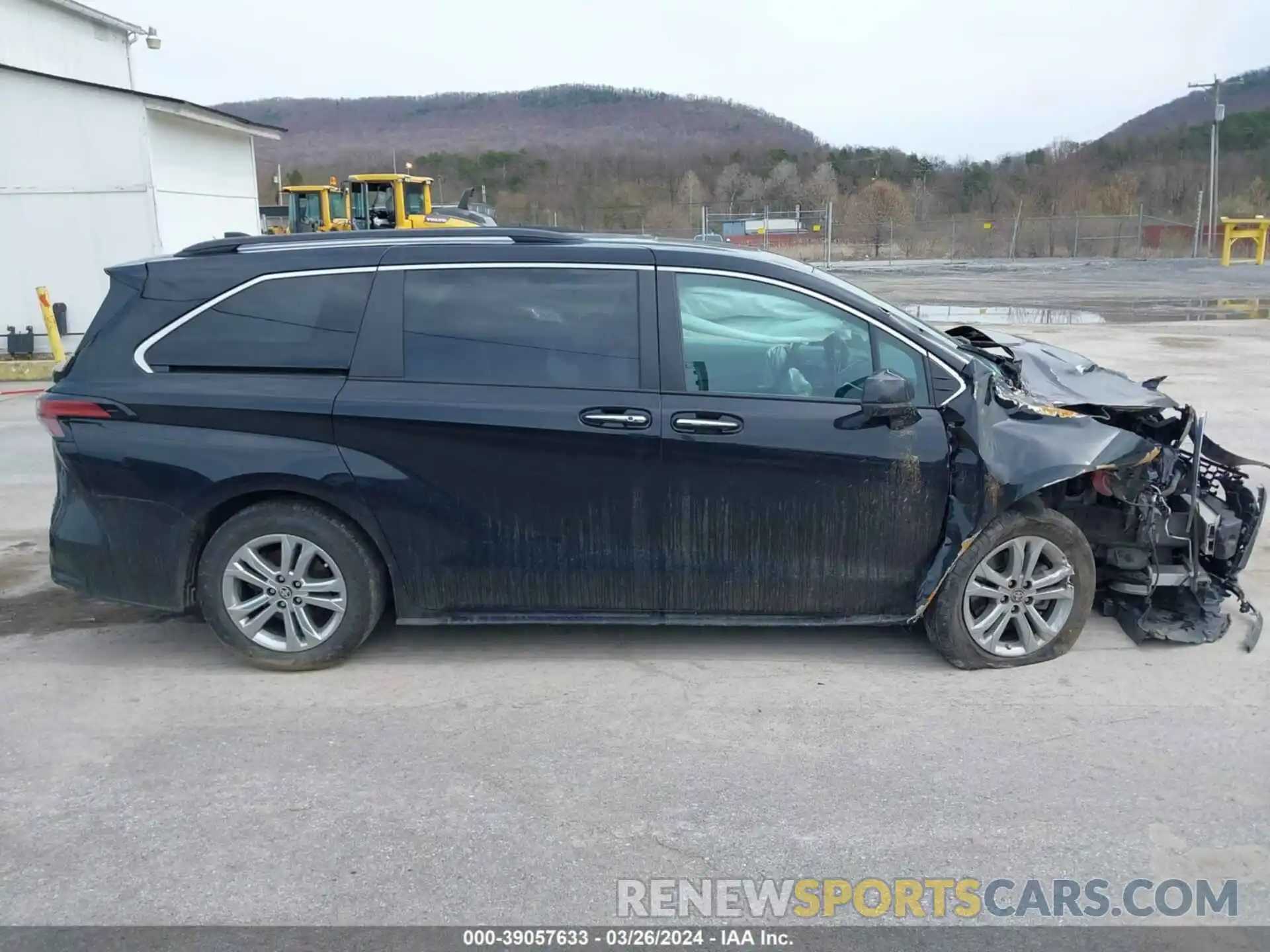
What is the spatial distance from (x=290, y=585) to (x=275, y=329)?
1.13 metres

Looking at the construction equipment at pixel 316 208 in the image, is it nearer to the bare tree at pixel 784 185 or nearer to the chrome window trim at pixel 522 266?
the chrome window trim at pixel 522 266

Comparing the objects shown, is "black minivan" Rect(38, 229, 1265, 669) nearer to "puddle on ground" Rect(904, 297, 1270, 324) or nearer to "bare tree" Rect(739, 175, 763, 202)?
"puddle on ground" Rect(904, 297, 1270, 324)

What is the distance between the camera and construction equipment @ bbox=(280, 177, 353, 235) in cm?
2886

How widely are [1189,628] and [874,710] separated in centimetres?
176

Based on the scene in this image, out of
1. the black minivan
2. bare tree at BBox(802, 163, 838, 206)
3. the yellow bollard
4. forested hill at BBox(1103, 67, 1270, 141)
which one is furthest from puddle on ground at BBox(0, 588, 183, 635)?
forested hill at BBox(1103, 67, 1270, 141)

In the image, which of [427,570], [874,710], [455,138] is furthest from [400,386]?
[455,138]

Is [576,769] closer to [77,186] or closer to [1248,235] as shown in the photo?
[77,186]

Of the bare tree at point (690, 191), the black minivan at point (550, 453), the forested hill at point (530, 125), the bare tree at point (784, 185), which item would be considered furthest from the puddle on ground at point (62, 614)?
the forested hill at point (530, 125)

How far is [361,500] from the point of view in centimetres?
450

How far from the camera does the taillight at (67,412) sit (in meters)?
4.57

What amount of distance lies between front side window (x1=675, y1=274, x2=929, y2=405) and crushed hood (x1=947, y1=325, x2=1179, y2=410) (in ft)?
2.86

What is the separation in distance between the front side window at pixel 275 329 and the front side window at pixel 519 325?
29cm

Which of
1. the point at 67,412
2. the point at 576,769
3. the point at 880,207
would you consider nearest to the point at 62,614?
the point at 67,412

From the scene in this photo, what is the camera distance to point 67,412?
15.1 feet
